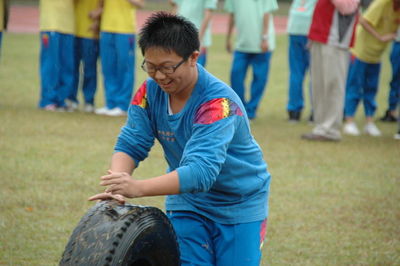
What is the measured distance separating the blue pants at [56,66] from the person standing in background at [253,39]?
2193mm

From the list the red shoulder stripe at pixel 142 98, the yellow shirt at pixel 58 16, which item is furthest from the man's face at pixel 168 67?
the yellow shirt at pixel 58 16

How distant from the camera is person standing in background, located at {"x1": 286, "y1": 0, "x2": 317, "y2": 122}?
10.4 meters

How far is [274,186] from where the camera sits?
22.5ft

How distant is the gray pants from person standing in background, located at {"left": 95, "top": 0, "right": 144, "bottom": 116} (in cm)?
253

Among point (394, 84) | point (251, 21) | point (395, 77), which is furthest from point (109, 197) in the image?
point (394, 84)

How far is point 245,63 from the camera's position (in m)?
10.4

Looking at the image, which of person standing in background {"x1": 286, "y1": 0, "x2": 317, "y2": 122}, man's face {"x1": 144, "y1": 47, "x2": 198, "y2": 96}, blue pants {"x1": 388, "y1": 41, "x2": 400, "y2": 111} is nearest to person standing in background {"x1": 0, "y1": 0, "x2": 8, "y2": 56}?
person standing in background {"x1": 286, "y1": 0, "x2": 317, "y2": 122}

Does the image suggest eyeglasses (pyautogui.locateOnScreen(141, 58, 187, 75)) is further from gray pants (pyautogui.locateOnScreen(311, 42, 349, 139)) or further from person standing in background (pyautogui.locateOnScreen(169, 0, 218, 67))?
person standing in background (pyautogui.locateOnScreen(169, 0, 218, 67))

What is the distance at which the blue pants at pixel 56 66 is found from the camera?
10.2 meters

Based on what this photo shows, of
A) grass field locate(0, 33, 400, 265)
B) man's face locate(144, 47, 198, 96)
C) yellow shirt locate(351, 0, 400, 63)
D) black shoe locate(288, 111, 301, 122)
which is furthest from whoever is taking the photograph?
black shoe locate(288, 111, 301, 122)

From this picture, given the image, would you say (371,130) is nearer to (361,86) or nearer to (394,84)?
(361,86)

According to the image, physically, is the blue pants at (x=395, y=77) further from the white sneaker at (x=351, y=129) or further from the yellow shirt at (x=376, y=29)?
the white sneaker at (x=351, y=129)

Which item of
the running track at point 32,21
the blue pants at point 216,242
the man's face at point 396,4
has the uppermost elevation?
the man's face at point 396,4

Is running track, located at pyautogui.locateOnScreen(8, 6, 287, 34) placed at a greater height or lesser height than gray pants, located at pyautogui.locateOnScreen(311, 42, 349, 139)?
lesser
